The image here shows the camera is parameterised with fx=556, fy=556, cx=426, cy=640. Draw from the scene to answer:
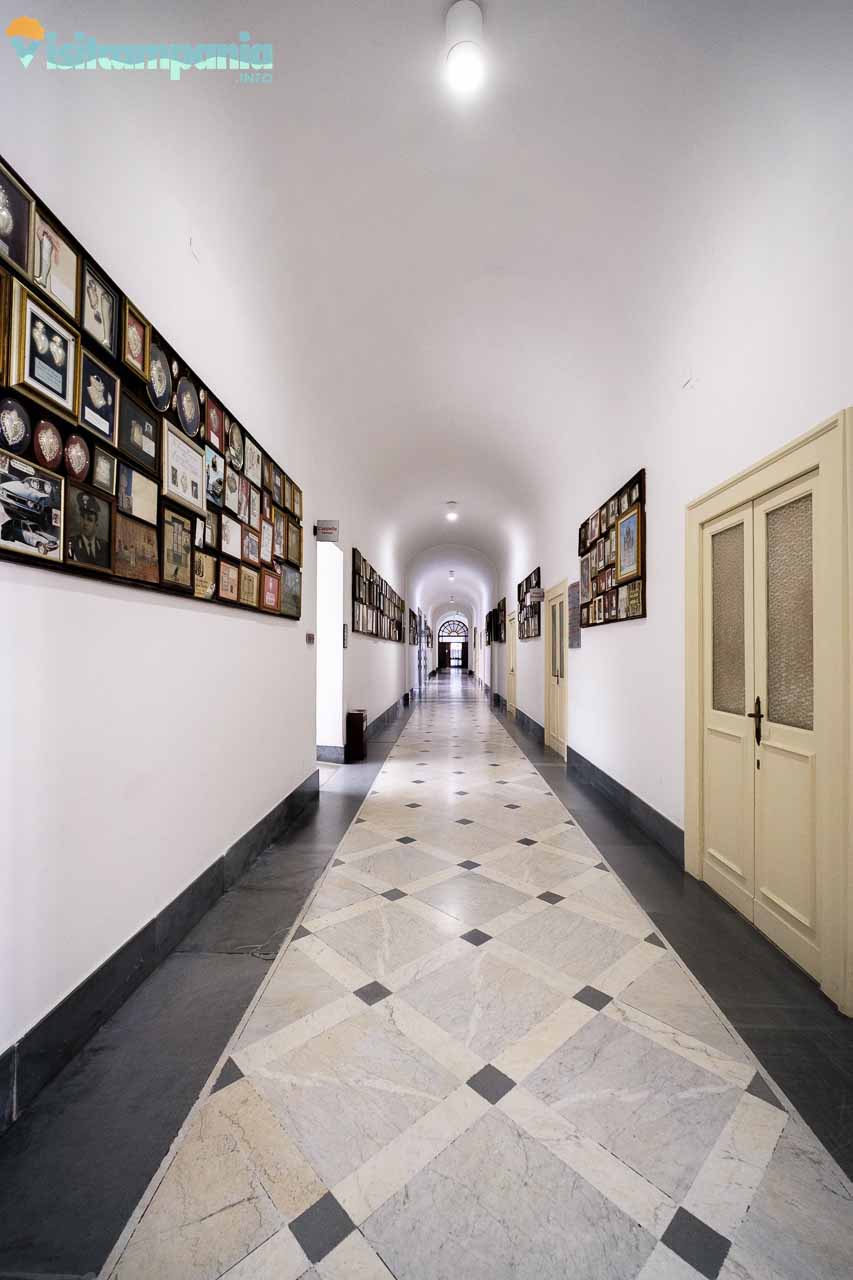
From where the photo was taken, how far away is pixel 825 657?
2.22m

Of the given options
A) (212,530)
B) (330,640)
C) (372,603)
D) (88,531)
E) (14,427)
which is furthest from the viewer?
(372,603)

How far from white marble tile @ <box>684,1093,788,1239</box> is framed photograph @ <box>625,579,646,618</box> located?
128 inches

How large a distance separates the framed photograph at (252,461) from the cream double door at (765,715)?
2.84 m

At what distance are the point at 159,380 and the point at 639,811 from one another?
424 cm

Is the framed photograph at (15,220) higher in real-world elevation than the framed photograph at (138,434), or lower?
higher

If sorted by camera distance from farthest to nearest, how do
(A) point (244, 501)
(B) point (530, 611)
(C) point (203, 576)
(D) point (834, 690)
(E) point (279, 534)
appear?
(B) point (530, 611), (E) point (279, 534), (A) point (244, 501), (C) point (203, 576), (D) point (834, 690)

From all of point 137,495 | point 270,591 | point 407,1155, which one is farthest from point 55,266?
Answer: point 407,1155

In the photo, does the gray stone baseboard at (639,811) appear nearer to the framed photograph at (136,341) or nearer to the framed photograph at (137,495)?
the framed photograph at (137,495)

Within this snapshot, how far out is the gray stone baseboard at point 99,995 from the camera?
156 cm

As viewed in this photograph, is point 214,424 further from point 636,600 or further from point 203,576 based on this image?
point 636,600

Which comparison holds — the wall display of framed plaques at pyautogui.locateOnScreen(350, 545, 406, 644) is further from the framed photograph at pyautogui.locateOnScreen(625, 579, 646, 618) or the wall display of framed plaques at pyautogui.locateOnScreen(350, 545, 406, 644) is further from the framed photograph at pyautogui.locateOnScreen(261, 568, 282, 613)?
the framed photograph at pyautogui.locateOnScreen(625, 579, 646, 618)

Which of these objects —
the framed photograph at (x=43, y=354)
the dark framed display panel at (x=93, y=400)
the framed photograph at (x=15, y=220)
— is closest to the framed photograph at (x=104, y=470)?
the dark framed display panel at (x=93, y=400)

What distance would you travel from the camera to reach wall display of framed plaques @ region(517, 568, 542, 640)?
8.94 m

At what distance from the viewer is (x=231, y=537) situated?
10.6ft
